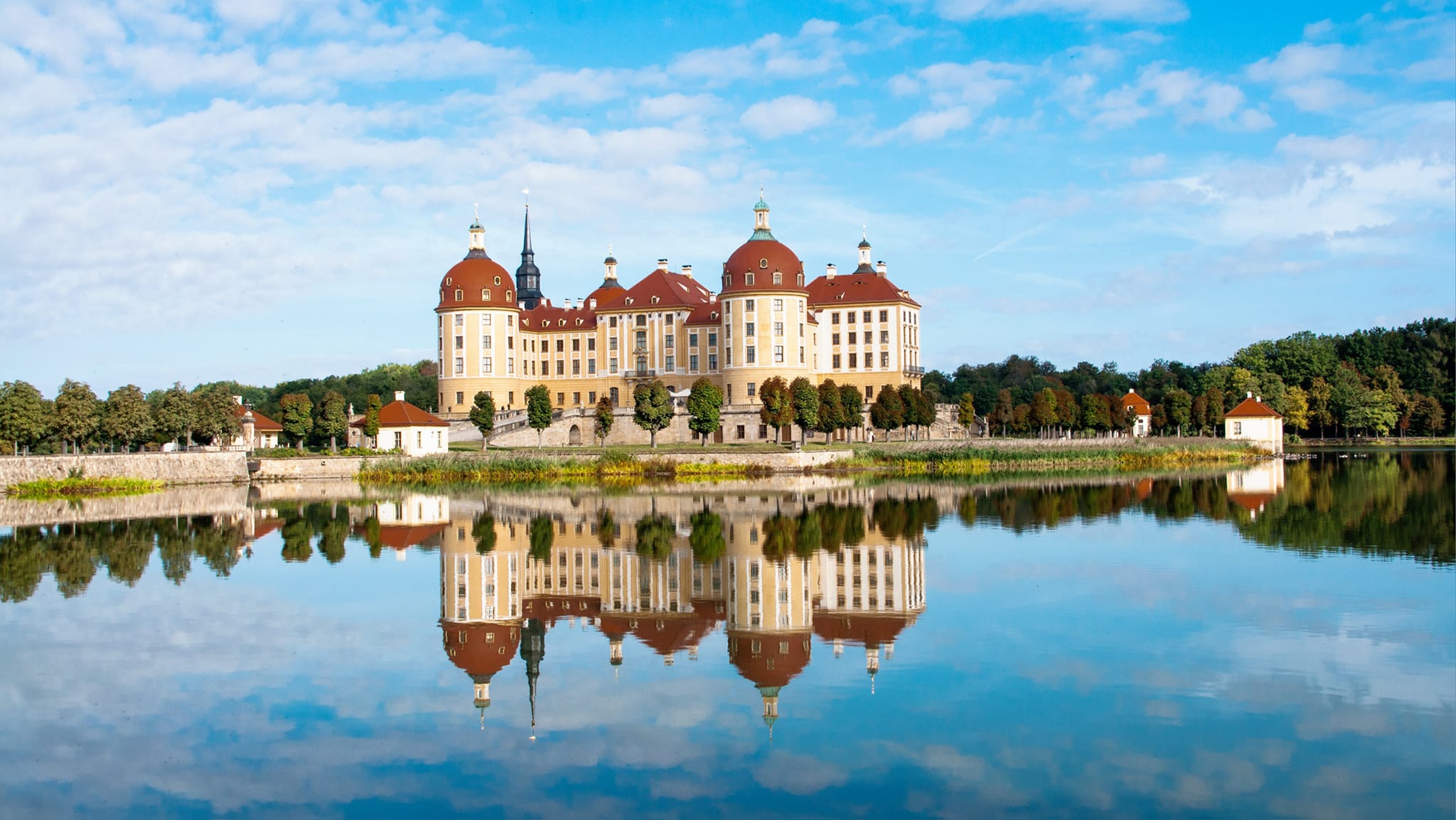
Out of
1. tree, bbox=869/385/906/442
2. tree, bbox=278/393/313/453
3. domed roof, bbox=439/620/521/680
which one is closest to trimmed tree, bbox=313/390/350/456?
tree, bbox=278/393/313/453

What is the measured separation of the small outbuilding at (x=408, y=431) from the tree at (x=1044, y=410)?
25.6 metres

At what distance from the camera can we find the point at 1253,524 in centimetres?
2283

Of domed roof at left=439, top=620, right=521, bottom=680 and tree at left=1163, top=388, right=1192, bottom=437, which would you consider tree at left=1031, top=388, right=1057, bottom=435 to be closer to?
tree at left=1163, top=388, right=1192, bottom=437

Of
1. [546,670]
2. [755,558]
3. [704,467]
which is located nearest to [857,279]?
[704,467]

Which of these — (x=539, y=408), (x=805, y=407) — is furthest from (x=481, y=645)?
(x=539, y=408)

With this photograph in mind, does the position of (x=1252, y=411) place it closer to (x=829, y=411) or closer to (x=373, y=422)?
(x=829, y=411)

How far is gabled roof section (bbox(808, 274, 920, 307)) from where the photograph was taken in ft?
195

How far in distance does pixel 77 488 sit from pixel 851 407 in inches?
1059

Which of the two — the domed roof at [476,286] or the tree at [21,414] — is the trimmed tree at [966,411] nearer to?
the domed roof at [476,286]

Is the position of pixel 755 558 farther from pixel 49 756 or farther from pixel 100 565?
pixel 49 756

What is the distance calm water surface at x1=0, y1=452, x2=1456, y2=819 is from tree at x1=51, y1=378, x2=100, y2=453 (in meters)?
17.3

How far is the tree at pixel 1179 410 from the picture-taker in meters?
60.2

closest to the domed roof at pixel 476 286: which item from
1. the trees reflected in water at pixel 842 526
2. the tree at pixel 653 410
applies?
the tree at pixel 653 410

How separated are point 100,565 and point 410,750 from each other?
39.1ft
